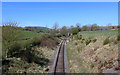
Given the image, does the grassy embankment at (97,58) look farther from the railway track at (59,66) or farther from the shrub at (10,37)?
the shrub at (10,37)

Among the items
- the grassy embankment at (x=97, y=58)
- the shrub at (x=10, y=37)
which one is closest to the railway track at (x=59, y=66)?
the grassy embankment at (x=97, y=58)

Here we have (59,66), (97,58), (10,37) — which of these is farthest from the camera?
(97,58)

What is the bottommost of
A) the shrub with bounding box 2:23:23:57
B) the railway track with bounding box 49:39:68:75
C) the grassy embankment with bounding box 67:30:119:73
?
the railway track with bounding box 49:39:68:75

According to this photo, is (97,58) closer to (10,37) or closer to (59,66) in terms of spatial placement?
(59,66)

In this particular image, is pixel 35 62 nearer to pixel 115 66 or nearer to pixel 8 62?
pixel 8 62

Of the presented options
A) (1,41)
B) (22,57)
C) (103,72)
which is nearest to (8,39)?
(1,41)

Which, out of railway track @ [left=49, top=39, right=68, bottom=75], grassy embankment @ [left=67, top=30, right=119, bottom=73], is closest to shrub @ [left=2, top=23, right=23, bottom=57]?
railway track @ [left=49, top=39, right=68, bottom=75]

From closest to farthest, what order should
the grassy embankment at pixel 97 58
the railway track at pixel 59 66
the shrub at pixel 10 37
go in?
1. the grassy embankment at pixel 97 58
2. the railway track at pixel 59 66
3. the shrub at pixel 10 37

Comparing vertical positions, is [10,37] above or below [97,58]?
above

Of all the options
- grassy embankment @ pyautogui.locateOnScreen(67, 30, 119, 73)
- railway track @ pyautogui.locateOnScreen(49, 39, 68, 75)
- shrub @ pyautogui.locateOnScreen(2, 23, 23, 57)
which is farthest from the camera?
shrub @ pyautogui.locateOnScreen(2, 23, 23, 57)

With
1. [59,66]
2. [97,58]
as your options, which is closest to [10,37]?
[59,66]

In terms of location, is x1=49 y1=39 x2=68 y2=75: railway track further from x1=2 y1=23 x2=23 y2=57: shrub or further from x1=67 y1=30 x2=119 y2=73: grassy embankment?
x1=2 y1=23 x2=23 y2=57: shrub

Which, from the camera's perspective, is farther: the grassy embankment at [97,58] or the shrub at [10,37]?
the shrub at [10,37]

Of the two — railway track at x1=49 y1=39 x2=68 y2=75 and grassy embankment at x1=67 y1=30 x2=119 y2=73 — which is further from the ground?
grassy embankment at x1=67 y1=30 x2=119 y2=73
